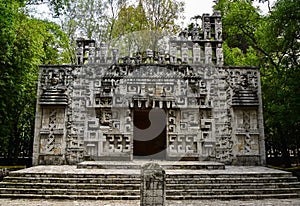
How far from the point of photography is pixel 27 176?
952 centimetres

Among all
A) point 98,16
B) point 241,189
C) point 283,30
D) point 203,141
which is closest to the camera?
point 241,189

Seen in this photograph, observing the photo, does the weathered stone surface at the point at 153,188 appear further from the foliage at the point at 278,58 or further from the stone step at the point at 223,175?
the foliage at the point at 278,58

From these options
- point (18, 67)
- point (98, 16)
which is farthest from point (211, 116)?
point (98, 16)

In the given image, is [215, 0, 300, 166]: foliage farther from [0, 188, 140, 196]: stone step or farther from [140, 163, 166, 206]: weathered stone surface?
[140, 163, 166, 206]: weathered stone surface

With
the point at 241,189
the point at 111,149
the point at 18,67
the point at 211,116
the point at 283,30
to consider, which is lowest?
the point at 241,189

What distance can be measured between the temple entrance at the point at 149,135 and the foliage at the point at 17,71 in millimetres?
5658

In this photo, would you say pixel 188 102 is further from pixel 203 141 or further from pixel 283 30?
pixel 283 30

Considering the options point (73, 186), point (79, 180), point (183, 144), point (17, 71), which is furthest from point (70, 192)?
point (17, 71)

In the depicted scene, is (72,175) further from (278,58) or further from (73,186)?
(278,58)

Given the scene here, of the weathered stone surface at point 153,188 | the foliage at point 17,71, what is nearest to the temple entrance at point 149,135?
the foliage at point 17,71

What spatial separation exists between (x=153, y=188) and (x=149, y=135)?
30.8 feet

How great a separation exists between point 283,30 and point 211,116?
4.58 m

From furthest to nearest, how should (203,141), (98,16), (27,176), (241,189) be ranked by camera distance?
(98,16) → (203,141) → (27,176) → (241,189)

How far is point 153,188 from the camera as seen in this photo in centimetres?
652
